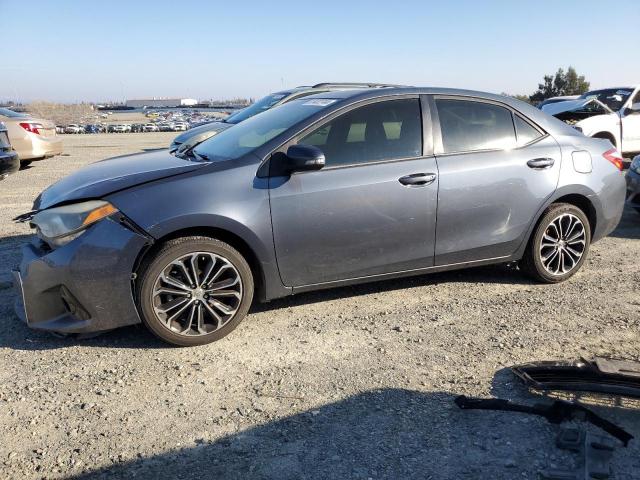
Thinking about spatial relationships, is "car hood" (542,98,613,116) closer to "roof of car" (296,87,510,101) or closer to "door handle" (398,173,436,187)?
"roof of car" (296,87,510,101)

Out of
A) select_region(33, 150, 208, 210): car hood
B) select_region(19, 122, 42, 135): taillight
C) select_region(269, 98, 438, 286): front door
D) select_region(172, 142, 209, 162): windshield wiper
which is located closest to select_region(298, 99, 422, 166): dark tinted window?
select_region(269, 98, 438, 286): front door

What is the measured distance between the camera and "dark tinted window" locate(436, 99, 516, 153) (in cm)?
433

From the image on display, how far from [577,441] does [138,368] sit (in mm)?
2488

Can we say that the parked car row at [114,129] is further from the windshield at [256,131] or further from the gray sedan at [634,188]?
the windshield at [256,131]

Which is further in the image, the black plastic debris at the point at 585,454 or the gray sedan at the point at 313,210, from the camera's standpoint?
the gray sedan at the point at 313,210

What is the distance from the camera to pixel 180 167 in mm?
3852

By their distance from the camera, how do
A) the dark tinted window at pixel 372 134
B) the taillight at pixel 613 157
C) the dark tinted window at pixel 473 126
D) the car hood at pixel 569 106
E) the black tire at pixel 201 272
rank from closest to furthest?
the black tire at pixel 201 272
the dark tinted window at pixel 372 134
the dark tinted window at pixel 473 126
the taillight at pixel 613 157
the car hood at pixel 569 106

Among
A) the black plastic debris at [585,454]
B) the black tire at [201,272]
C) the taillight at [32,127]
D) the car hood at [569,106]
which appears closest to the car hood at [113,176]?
the black tire at [201,272]

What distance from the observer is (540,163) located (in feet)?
14.8

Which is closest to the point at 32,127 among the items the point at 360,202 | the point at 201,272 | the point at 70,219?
the point at 70,219

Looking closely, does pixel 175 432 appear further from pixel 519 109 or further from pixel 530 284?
pixel 519 109

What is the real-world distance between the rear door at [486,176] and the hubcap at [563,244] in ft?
0.96

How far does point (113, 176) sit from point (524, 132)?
10.9 feet

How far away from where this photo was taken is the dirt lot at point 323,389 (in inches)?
98.7
